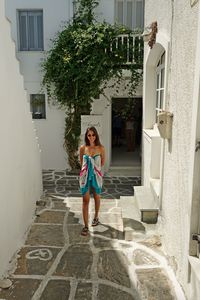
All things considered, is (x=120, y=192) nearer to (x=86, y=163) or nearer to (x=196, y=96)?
(x=86, y=163)

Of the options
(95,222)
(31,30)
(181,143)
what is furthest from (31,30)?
(181,143)

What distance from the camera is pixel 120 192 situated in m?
8.67

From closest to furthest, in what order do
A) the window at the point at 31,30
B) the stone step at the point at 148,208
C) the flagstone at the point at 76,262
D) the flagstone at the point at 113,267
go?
the flagstone at the point at 113,267, the flagstone at the point at 76,262, the stone step at the point at 148,208, the window at the point at 31,30

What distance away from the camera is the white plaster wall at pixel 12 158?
419 cm

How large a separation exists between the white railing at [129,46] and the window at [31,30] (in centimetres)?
320

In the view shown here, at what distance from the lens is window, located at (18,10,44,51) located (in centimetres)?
1088

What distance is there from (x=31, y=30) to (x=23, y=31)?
0.32 m

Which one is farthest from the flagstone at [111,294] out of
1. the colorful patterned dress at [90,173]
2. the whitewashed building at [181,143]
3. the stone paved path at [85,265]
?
the colorful patterned dress at [90,173]

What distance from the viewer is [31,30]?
36.1ft

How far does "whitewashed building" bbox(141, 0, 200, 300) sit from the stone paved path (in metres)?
0.36

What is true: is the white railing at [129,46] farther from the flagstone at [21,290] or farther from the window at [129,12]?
the flagstone at [21,290]

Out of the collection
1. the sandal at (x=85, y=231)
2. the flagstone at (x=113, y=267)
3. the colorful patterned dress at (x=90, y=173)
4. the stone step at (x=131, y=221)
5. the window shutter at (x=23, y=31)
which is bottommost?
the flagstone at (x=113, y=267)

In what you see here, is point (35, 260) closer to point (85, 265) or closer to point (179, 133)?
point (85, 265)

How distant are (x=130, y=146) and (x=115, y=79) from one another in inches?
175
